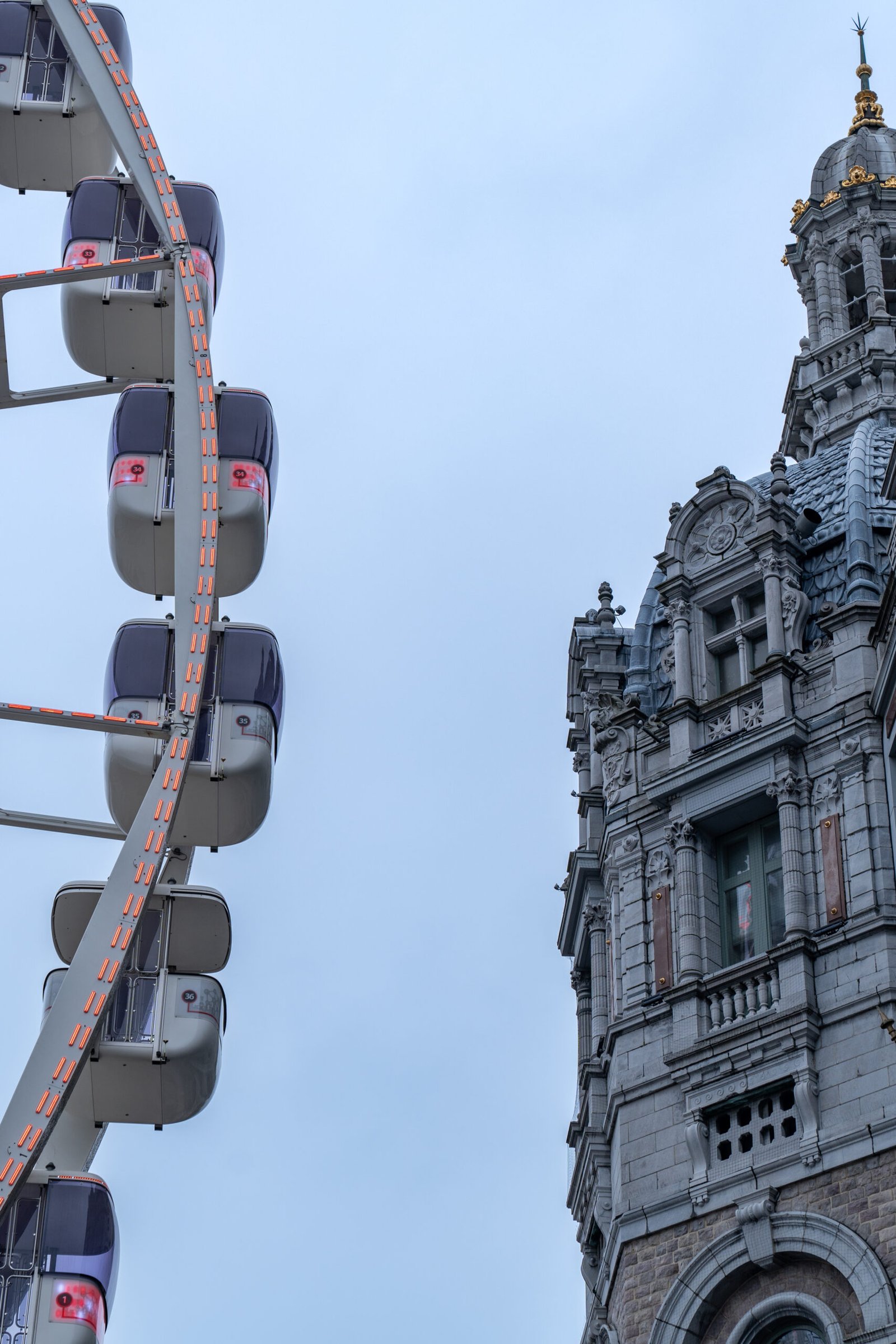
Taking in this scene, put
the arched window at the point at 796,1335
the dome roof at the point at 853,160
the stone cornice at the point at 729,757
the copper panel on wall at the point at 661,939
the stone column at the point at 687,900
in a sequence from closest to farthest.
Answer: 1. the arched window at the point at 796,1335
2. the stone column at the point at 687,900
3. the copper panel on wall at the point at 661,939
4. the stone cornice at the point at 729,757
5. the dome roof at the point at 853,160

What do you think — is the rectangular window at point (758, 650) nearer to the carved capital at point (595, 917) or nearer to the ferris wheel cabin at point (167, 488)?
the carved capital at point (595, 917)

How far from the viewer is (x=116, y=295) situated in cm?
3016

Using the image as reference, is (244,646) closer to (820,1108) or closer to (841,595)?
(820,1108)

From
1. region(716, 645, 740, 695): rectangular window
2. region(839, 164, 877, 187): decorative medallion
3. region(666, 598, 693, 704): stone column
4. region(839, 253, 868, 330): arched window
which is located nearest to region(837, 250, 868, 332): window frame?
region(839, 253, 868, 330): arched window

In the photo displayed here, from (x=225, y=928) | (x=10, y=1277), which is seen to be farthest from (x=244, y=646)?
(x=10, y=1277)

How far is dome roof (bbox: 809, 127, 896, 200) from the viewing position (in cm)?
5978

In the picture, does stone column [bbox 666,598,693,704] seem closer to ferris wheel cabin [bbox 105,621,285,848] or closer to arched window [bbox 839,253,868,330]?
ferris wheel cabin [bbox 105,621,285,848]

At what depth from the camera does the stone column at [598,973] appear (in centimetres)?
4156

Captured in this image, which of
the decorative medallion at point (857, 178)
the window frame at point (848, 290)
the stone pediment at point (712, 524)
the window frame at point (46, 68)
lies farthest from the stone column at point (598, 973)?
the decorative medallion at point (857, 178)

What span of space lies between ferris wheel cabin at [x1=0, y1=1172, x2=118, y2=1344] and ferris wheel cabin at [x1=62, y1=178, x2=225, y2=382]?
469 inches

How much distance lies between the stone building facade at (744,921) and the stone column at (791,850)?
4 centimetres

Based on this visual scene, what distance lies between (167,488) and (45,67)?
20.7ft

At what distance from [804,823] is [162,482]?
1437cm

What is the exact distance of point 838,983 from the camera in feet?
120
